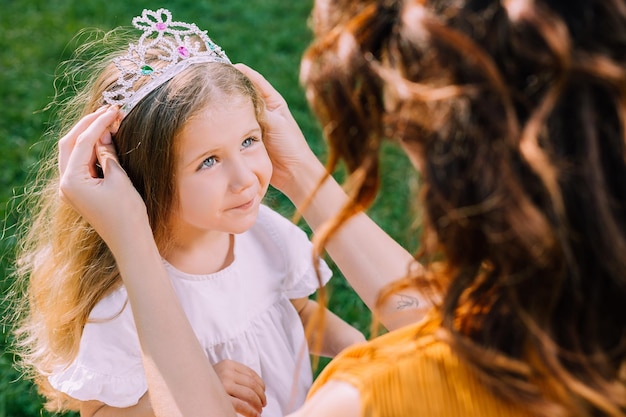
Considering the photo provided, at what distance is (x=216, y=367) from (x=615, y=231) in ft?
4.08

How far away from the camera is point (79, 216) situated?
2248mm

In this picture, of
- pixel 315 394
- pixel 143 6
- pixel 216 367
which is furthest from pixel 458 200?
pixel 143 6

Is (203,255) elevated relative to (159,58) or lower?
lower

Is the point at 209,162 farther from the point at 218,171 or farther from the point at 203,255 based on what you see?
the point at 203,255

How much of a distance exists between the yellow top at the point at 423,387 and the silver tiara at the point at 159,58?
3.46ft

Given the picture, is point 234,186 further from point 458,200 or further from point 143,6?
point 143,6

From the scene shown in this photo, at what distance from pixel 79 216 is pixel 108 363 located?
0.44 meters

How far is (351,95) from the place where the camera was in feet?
4.07

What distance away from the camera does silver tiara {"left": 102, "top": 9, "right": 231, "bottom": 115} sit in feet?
6.74

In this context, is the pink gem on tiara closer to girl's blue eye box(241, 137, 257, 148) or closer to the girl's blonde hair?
the girl's blonde hair

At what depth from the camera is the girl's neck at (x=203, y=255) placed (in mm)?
2195

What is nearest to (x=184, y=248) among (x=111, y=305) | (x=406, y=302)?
(x=111, y=305)

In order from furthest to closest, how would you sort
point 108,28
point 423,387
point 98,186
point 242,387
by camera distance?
point 108,28 → point 242,387 → point 98,186 → point 423,387

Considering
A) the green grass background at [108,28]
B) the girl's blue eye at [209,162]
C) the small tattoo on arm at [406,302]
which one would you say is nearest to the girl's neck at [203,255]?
the girl's blue eye at [209,162]
